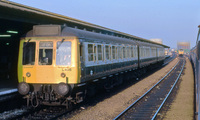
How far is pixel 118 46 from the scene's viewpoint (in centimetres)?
1471

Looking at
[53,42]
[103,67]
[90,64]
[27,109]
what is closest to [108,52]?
[103,67]

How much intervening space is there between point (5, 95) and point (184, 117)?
7.05 m

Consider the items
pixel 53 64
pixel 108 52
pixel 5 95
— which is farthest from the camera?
pixel 108 52

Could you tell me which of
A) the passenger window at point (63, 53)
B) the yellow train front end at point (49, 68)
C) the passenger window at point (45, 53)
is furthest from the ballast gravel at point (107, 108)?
the passenger window at point (45, 53)

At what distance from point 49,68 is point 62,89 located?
3.23ft

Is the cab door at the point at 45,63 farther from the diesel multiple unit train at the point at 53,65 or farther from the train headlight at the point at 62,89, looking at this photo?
the train headlight at the point at 62,89

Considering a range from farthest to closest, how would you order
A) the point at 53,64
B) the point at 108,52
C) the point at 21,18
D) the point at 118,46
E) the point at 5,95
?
the point at 118,46
the point at 108,52
the point at 21,18
the point at 5,95
the point at 53,64

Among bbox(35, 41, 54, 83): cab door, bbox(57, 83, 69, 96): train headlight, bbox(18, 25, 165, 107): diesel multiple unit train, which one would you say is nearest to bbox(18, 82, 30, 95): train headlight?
bbox(18, 25, 165, 107): diesel multiple unit train

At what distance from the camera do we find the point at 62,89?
9109 millimetres

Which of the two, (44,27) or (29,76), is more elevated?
(44,27)

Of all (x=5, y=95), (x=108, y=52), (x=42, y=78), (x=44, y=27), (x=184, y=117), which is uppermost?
(x=44, y=27)

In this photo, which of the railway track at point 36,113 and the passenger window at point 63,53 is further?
the passenger window at point 63,53

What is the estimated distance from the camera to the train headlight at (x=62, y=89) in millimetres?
9078

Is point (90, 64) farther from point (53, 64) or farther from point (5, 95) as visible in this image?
point (5, 95)
